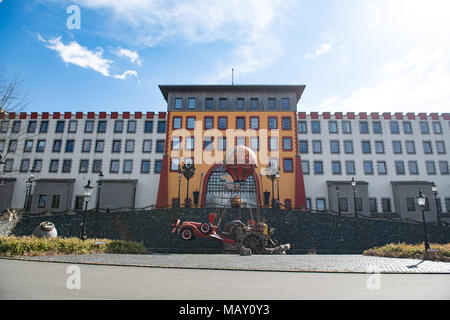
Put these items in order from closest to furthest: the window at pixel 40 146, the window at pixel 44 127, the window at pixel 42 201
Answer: the window at pixel 42 201 → the window at pixel 40 146 → the window at pixel 44 127

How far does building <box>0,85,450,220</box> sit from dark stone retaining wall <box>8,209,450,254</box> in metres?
8.16

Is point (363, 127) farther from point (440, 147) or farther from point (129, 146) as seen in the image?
point (129, 146)

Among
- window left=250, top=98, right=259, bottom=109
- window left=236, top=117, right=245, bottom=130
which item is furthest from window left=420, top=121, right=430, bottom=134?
window left=236, top=117, right=245, bottom=130

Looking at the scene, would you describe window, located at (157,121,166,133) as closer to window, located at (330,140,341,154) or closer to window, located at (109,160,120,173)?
window, located at (109,160,120,173)

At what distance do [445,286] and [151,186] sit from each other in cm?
3011

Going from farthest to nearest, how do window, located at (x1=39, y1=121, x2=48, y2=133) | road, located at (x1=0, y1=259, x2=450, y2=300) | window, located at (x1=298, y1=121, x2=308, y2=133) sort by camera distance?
1. window, located at (x1=39, y1=121, x2=48, y2=133)
2. window, located at (x1=298, y1=121, x2=308, y2=133)
3. road, located at (x1=0, y1=259, x2=450, y2=300)

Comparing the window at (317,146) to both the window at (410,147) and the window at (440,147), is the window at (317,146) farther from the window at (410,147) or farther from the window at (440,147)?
the window at (440,147)

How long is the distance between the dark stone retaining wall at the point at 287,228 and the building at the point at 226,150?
8.16 meters

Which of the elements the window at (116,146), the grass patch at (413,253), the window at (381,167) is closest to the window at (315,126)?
the window at (381,167)

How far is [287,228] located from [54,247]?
→ 626 inches

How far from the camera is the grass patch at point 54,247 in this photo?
1211 centimetres

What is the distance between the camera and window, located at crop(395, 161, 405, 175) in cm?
3394

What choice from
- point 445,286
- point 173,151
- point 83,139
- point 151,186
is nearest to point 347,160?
point 173,151

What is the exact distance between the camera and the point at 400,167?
34156 millimetres
